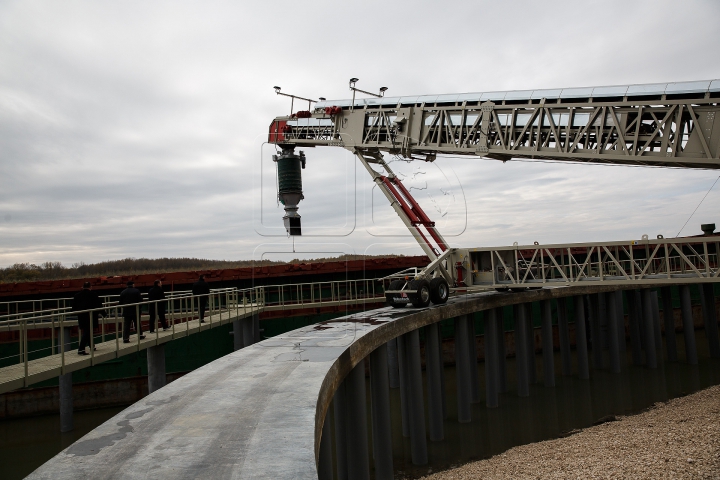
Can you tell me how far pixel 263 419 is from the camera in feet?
22.4

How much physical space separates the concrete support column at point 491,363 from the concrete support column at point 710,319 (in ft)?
49.3

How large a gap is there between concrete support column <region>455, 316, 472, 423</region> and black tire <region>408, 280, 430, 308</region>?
2.17m

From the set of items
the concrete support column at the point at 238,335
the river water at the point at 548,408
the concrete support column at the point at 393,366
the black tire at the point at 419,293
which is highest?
the black tire at the point at 419,293

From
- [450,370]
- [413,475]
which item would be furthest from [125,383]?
[450,370]

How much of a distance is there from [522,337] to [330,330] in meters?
11.5

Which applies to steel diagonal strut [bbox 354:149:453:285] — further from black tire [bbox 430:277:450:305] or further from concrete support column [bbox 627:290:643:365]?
concrete support column [bbox 627:290:643:365]

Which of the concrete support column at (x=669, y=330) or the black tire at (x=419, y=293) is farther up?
the black tire at (x=419, y=293)

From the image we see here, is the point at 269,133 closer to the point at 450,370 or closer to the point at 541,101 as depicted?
the point at 541,101

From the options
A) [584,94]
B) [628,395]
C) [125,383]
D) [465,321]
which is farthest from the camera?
[125,383]

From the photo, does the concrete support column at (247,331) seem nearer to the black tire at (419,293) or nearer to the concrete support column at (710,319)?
the black tire at (419,293)

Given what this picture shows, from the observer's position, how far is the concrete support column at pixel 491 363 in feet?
66.7

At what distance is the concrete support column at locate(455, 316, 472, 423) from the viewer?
61.8ft

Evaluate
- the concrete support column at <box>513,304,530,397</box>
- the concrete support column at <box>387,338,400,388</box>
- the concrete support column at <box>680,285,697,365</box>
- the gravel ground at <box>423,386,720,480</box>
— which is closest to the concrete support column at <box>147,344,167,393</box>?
the gravel ground at <box>423,386,720,480</box>

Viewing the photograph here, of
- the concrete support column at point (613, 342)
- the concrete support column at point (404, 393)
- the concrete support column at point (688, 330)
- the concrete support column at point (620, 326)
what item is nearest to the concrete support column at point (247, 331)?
the concrete support column at point (404, 393)
